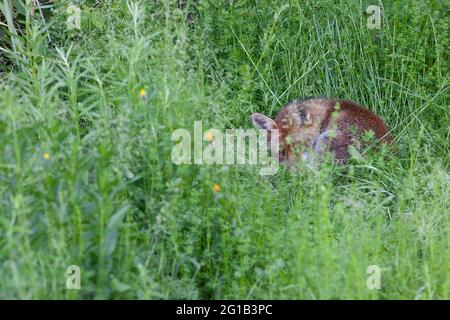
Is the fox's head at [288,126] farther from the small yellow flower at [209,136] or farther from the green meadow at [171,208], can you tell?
the small yellow flower at [209,136]

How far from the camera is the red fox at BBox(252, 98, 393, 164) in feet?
19.0

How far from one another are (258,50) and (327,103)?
900 mm

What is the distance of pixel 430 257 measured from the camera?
4.31m

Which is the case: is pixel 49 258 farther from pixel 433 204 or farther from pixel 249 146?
pixel 433 204

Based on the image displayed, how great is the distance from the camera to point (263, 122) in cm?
589

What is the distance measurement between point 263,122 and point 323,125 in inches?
17.5

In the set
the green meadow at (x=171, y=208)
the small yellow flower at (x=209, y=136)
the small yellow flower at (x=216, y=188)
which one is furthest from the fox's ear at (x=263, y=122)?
the small yellow flower at (x=216, y=188)

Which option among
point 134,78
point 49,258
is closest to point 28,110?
point 134,78

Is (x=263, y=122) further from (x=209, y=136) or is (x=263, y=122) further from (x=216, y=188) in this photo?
(x=216, y=188)

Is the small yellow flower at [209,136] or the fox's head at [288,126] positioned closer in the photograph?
the small yellow flower at [209,136]

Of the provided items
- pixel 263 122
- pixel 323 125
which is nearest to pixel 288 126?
pixel 263 122

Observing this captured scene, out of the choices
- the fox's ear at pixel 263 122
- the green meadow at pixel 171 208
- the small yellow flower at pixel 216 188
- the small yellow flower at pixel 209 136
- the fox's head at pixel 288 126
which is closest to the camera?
the green meadow at pixel 171 208

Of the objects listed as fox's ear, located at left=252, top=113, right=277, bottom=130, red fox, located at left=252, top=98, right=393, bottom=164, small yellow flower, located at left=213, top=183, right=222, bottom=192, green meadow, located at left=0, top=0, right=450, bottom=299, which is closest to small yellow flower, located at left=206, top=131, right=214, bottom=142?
green meadow, located at left=0, top=0, right=450, bottom=299

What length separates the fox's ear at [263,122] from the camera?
5.87 m
